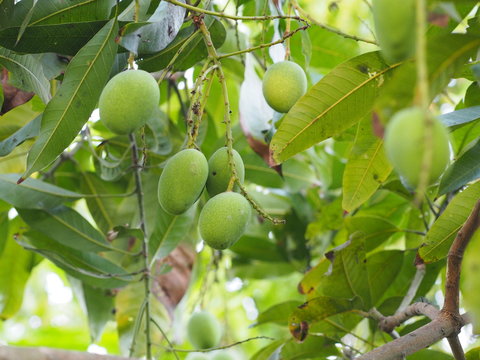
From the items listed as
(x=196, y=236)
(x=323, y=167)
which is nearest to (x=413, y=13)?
(x=196, y=236)

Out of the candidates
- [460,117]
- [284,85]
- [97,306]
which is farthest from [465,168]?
[97,306]

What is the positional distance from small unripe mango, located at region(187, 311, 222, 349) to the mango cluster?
2.88ft

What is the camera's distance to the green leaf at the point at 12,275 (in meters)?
1.98

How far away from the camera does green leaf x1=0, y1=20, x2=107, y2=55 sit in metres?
1.07

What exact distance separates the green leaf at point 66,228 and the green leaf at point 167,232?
16cm

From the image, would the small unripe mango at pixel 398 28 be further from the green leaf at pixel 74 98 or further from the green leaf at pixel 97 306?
the green leaf at pixel 97 306

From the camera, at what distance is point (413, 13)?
0.52 m

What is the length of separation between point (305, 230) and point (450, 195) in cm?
70

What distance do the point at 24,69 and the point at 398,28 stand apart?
0.85 m

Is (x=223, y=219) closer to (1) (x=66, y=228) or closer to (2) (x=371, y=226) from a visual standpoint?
(1) (x=66, y=228)

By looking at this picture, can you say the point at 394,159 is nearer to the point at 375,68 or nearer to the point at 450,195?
the point at 375,68

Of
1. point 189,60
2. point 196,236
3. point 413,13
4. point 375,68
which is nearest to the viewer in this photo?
point 413,13

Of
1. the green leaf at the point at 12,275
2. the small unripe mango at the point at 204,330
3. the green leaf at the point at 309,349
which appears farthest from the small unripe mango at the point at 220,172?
the green leaf at the point at 12,275

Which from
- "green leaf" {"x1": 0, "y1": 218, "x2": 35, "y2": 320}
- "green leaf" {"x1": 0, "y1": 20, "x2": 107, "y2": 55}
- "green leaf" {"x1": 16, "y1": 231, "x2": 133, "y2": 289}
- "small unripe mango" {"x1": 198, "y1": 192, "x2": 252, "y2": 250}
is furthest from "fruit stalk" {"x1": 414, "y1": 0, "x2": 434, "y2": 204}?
"green leaf" {"x1": 0, "y1": 218, "x2": 35, "y2": 320}
